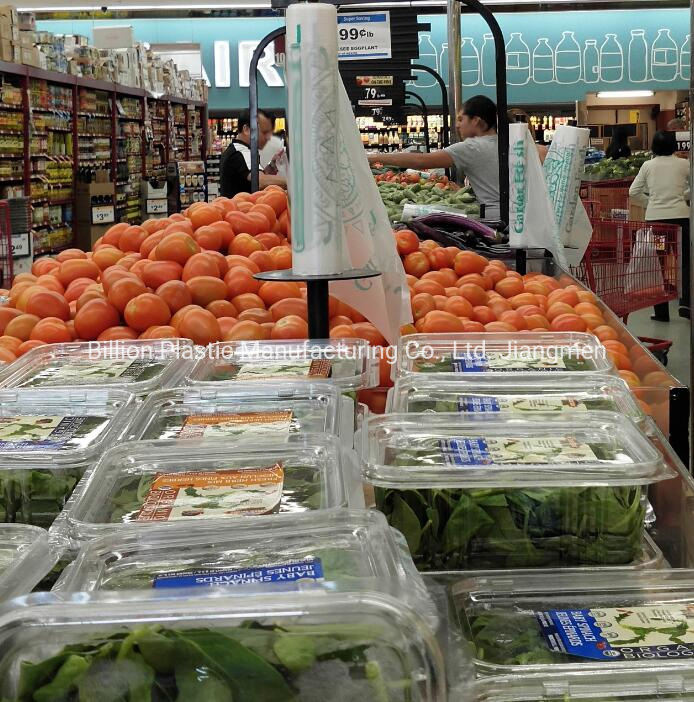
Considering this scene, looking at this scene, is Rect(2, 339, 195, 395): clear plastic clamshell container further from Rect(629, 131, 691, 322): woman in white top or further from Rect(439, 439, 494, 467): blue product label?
Rect(629, 131, 691, 322): woman in white top

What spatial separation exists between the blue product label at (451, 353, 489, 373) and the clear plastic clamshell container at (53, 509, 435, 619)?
69cm

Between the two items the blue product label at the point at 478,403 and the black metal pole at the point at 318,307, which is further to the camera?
the black metal pole at the point at 318,307

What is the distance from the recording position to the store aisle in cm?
640

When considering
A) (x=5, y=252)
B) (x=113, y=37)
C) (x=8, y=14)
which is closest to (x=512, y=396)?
(x=5, y=252)

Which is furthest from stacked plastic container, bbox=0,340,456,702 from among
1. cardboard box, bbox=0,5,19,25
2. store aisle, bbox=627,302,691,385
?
cardboard box, bbox=0,5,19,25

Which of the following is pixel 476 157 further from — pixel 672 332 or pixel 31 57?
pixel 31 57

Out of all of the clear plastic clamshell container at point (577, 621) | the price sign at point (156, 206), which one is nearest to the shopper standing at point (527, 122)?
the clear plastic clamshell container at point (577, 621)

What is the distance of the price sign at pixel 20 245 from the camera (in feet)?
27.7

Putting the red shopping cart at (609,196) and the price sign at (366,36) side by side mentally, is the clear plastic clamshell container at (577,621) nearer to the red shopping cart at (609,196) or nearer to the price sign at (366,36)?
the price sign at (366,36)

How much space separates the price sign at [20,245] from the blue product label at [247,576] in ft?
26.9

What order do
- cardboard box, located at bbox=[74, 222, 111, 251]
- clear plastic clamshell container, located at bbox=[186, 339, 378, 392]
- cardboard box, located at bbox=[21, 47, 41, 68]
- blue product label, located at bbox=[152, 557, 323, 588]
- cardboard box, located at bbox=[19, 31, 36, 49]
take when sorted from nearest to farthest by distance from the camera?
blue product label, located at bbox=[152, 557, 323, 588]
clear plastic clamshell container, located at bbox=[186, 339, 378, 392]
cardboard box, located at bbox=[19, 31, 36, 49]
cardboard box, located at bbox=[21, 47, 41, 68]
cardboard box, located at bbox=[74, 222, 111, 251]

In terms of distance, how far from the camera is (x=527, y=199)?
9.87 feet

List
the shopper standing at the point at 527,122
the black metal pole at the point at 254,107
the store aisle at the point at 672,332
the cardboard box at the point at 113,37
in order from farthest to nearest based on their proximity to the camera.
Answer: the cardboard box at the point at 113,37, the store aisle at the point at 672,332, the shopper standing at the point at 527,122, the black metal pole at the point at 254,107

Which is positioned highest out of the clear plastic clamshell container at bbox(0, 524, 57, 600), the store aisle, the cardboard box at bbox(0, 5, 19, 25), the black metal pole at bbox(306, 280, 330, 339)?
the cardboard box at bbox(0, 5, 19, 25)
